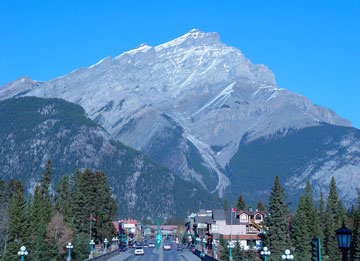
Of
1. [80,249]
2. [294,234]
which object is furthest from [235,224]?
[80,249]

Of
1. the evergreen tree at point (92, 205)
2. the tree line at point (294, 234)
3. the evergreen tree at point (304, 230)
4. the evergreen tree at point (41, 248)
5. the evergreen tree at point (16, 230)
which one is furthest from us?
the evergreen tree at point (92, 205)

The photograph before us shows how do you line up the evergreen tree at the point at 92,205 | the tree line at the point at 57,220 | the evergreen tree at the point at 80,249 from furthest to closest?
the evergreen tree at the point at 92,205
the evergreen tree at the point at 80,249
the tree line at the point at 57,220

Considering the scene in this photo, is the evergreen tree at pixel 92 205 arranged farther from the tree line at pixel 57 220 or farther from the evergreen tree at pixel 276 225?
the evergreen tree at pixel 276 225

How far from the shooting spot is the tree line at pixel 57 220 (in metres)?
98.1

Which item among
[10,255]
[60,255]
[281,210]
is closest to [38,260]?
[10,255]

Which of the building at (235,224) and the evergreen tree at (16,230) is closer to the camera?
the evergreen tree at (16,230)

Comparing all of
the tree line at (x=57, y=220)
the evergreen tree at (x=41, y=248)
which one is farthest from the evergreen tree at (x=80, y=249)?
the evergreen tree at (x=41, y=248)

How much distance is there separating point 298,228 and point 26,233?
4574cm

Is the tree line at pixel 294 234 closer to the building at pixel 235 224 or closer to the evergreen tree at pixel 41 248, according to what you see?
the evergreen tree at pixel 41 248

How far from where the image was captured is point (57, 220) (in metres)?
108

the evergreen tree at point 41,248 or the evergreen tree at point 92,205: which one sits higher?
the evergreen tree at point 92,205

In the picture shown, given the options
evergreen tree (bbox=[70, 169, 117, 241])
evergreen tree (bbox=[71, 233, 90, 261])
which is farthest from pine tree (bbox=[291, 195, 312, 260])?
evergreen tree (bbox=[70, 169, 117, 241])

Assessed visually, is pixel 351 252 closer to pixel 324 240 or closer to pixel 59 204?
pixel 324 240

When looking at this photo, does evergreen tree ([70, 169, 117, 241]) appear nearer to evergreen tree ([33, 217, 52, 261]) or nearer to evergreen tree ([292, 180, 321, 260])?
evergreen tree ([33, 217, 52, 261])
